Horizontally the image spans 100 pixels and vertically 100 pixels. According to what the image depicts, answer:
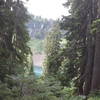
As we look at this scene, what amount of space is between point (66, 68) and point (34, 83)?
7.06 m

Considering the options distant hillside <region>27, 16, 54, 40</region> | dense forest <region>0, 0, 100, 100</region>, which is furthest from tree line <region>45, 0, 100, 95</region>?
distant hillside <region>27, 16, 54, 40</region>

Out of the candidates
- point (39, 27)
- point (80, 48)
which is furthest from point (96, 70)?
point (39, 27)

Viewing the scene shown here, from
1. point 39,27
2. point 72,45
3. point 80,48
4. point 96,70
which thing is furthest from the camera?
point 39,27

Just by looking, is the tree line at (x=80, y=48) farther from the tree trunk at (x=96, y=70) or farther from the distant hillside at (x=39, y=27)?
the distant hillside at (x=39, y=27)

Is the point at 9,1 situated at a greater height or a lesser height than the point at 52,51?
greater

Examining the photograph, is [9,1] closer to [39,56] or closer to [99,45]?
[99,45]

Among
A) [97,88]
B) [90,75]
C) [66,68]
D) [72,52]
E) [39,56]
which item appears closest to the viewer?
[97,88]

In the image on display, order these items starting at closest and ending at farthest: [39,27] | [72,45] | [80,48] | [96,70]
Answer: [96,70] < [72,45] < [80,48] < [39,27]

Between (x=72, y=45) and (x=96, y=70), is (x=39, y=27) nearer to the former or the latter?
(x=72, y=45)

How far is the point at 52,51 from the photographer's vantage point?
2456cm

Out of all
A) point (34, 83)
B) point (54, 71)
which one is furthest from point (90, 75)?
point (34, 83)

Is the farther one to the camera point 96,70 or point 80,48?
point 80,48

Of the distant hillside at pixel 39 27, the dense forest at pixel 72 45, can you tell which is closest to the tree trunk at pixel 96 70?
the dense forest at pixel 72 45

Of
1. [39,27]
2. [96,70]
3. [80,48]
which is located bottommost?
[96,70]
